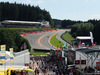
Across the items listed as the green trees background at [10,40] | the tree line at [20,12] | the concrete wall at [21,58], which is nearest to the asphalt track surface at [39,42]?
the green trees background at [10,40]

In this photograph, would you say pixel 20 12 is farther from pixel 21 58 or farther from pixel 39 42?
pixel 21 58

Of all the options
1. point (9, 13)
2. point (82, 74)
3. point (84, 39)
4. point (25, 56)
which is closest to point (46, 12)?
point (9, 13)

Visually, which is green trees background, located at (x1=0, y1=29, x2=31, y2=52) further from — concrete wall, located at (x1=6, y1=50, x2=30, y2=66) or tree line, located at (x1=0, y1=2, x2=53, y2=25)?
tree line, located at (x1=0, y1=2, x2=53, y2=25)

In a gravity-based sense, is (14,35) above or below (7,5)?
below

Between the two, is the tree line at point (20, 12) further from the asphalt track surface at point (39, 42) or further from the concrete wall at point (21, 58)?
the concrete wall at point (21, 58)

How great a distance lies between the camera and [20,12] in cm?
13612

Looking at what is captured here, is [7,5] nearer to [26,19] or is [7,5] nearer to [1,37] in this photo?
[26,19]

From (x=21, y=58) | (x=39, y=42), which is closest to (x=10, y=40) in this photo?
(x=21, y=58)

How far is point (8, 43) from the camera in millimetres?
44656

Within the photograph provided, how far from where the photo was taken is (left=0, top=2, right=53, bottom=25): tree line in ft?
420

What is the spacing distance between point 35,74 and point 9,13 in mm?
113463

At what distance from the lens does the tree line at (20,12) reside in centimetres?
12800

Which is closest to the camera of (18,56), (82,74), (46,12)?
(82,74)

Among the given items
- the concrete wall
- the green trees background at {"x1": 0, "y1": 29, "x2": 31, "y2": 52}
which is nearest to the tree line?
the green trees background at {"x1": 0, "y1": 29, "x2": 31, "y2": 52}
